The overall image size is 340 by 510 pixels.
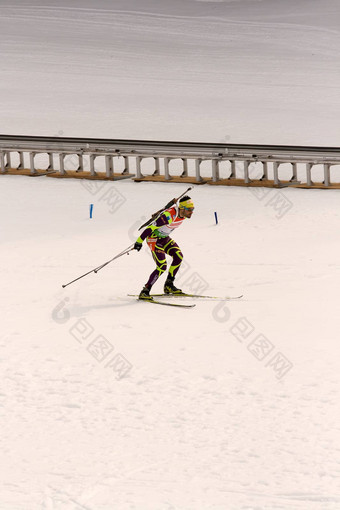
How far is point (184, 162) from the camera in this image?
2842cm

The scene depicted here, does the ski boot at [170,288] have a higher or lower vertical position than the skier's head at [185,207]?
lower

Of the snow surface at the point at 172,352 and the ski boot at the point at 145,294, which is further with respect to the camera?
the ski boot at the point at 145,294


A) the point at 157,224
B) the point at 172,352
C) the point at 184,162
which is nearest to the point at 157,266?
the point at 157,224

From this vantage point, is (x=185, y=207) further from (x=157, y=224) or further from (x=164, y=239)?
(x=164, y=239)

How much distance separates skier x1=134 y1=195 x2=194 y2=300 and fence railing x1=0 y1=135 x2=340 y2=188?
398 inches

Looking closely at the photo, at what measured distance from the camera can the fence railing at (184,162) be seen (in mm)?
27047

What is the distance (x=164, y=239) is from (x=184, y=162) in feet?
39.0

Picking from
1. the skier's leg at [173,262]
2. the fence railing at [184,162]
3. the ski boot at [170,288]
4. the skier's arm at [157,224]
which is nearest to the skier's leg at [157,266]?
the skier's leg at [173,262]

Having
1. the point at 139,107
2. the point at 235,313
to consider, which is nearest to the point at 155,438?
the point at 235,313

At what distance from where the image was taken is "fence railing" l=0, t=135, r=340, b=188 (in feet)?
88.7

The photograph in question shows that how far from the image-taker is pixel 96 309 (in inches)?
647

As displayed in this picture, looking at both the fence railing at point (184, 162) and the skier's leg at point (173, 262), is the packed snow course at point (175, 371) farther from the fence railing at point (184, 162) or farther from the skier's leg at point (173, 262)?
the fence railing at point (184, 162)

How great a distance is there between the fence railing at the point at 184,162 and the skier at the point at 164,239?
10109mm

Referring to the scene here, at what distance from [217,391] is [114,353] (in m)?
1.99
